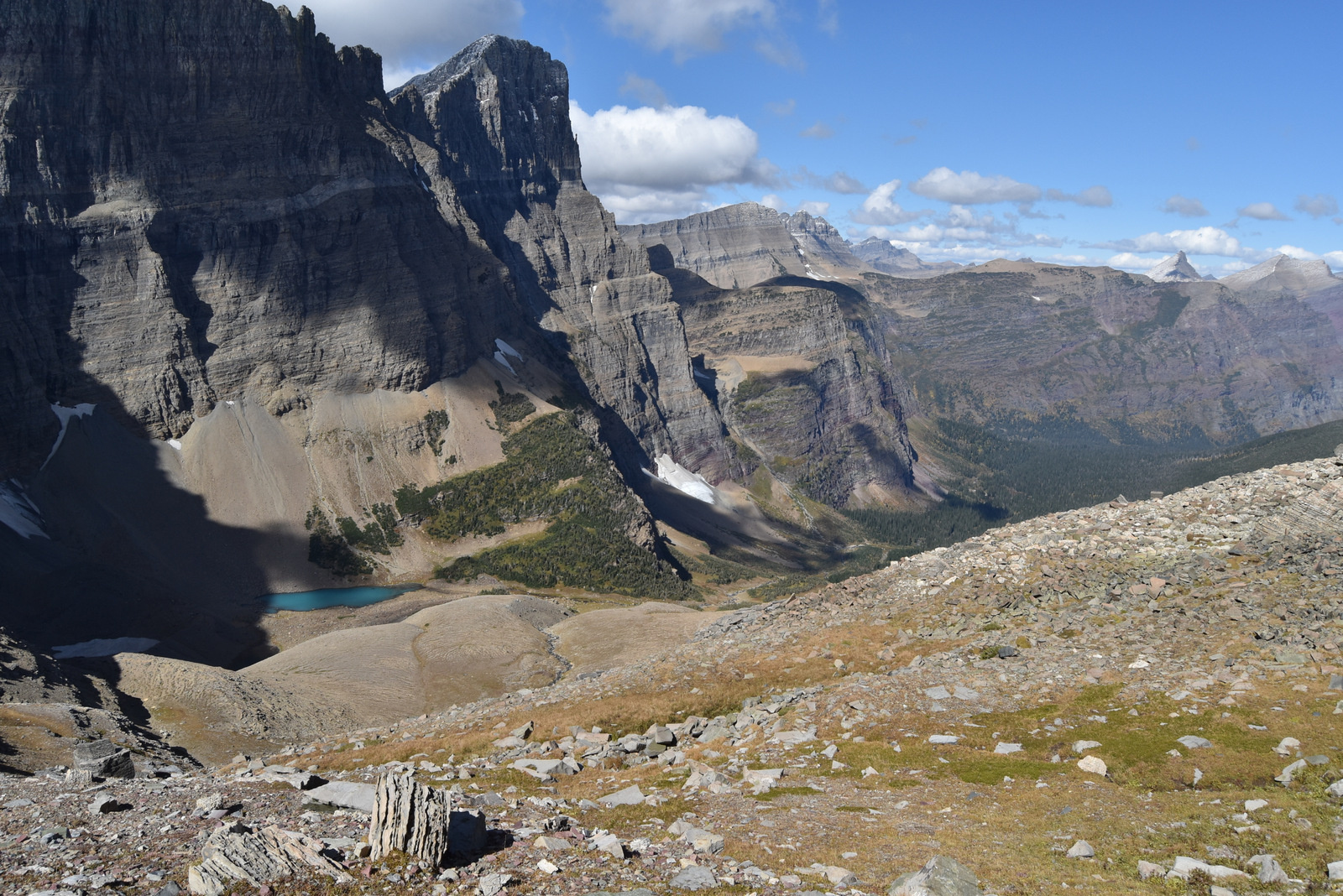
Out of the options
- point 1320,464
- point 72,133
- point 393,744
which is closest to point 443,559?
point 72,133

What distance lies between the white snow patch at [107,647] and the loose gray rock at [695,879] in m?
120

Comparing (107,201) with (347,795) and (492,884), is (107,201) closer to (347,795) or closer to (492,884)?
(347,795)

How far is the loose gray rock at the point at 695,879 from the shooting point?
2398 centimetres

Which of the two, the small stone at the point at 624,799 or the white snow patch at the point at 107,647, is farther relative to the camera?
the white snow patch at the point at 107,647

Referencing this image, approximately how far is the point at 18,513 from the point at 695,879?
168782 millimetres

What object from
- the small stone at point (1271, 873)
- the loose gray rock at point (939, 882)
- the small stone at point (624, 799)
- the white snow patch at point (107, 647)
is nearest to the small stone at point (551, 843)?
the small stone at point (624, 799)

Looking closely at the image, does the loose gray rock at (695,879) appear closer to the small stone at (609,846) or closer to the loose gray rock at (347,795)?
the small stone at (609,846)

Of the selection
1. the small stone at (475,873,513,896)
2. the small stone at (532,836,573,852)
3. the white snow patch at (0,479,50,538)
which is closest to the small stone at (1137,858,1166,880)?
the small stone at (532,836,573,852)

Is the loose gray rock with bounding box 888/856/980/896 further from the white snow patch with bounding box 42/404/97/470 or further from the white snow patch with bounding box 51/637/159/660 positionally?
the white snow patch with bounding box 42/404/97/470

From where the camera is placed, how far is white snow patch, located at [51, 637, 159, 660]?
121125 mm

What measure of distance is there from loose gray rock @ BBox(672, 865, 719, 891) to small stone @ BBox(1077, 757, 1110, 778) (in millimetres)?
17360

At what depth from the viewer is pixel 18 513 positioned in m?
150

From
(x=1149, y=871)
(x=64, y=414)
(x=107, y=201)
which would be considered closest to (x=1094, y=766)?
(x=1149, y=871)

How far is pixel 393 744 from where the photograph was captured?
5128 cm
